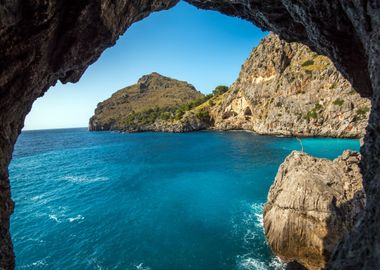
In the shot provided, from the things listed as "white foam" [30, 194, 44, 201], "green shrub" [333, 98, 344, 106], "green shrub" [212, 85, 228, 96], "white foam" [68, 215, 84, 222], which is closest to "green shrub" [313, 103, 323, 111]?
"green shrub" [333, 98, 344, 106]

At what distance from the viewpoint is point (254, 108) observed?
5138 inches

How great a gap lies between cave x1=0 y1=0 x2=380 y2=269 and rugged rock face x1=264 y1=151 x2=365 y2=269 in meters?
9.44

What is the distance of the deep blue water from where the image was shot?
2194cm

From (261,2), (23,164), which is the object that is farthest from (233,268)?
(23,164)

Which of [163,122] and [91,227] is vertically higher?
[163,122]

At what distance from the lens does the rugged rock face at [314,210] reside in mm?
18656

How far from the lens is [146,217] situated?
102 ft

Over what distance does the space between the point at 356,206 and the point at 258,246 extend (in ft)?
30.5

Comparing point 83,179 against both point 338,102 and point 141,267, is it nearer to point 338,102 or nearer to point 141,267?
point 141,267

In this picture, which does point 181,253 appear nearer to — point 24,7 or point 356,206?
point 356,206

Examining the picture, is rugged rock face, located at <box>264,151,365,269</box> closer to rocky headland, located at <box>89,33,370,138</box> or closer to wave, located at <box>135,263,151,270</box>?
wave, located at <box>135,263,151,270</box>

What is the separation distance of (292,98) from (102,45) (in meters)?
109

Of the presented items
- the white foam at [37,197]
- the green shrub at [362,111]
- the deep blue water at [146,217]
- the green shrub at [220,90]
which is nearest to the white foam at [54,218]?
the deep blue water at [146,217]

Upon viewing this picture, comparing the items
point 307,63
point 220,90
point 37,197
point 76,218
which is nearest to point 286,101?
point 307,63
